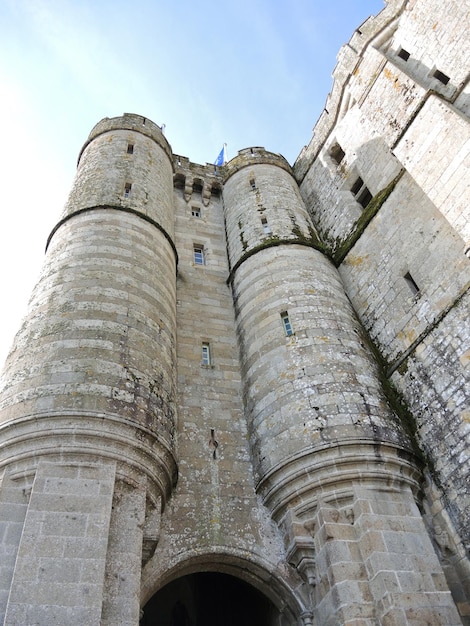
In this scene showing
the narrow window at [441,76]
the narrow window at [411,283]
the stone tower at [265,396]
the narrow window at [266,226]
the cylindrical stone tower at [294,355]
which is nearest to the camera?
the stone tower at [265,396]

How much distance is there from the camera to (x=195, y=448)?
9.37 meters

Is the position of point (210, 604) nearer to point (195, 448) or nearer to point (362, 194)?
point (195, 448)

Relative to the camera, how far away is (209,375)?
35.5 feet

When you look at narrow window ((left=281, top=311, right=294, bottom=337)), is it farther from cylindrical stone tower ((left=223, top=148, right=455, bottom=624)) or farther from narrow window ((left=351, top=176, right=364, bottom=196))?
narrow window ((left=351, top=176, right=364, bottom=196))

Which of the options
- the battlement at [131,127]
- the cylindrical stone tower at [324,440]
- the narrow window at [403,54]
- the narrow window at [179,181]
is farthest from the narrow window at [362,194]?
the battlement at [131,127]

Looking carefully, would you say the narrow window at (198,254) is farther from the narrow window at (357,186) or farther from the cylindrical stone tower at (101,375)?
the narrow window at (357,186)

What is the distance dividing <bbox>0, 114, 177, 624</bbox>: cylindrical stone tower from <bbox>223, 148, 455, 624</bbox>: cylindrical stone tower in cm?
170

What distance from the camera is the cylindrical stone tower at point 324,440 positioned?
7066mm

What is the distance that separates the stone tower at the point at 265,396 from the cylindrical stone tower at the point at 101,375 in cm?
4

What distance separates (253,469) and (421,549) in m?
3.01

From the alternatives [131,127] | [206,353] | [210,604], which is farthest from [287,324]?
[131,127]

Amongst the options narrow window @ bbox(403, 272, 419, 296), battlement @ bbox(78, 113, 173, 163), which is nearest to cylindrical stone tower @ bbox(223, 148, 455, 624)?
narrow window @ bbox(403, 272, 419, 296)

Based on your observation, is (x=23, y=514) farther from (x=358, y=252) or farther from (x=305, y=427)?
(x=358, y=252)

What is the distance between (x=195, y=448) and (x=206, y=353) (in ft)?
8.26
